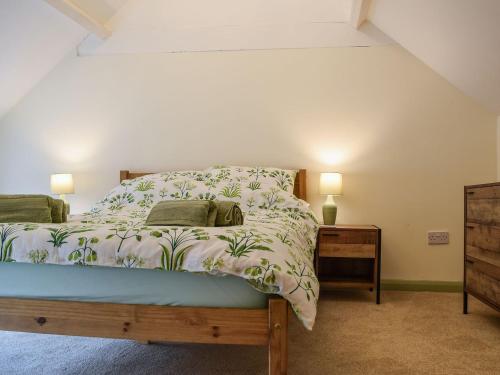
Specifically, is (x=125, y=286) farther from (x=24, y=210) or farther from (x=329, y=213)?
(x=329, y=213)

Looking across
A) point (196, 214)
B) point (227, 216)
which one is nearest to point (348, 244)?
point (227, 216)

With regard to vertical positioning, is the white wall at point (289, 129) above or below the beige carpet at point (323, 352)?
above

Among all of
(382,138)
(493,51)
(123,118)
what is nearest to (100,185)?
(123,118)

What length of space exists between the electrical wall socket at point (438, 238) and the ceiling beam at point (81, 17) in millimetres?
2987

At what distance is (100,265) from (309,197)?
204 cm

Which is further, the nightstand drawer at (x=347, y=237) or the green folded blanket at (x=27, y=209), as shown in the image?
the nightstand drawer at (x=347, y=237)

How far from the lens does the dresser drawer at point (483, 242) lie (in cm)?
201

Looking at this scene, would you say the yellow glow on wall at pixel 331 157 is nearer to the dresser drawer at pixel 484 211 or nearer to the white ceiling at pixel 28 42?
the dresser drawer at pixel 484 211

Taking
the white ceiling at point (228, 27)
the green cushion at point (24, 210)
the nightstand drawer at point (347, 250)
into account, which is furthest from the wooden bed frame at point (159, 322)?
the white ceiling at point (228, 27)

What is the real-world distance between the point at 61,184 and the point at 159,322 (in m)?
2.23

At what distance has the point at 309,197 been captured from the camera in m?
3.07

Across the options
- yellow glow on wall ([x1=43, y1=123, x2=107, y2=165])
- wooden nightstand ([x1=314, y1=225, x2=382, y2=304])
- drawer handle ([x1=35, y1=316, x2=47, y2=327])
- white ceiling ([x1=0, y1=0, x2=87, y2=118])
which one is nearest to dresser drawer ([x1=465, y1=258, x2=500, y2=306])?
wooden nightstand ([x1=314, y1=225, x2=382, y2=304])

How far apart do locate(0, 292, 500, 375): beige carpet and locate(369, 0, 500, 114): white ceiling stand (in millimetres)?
1478

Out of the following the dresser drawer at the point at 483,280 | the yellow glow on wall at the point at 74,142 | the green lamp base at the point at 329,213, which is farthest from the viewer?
the yellow glow on wall at the point at 74,142
